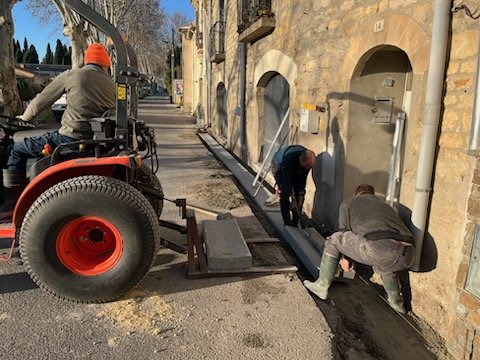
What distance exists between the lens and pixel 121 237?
2906 mm

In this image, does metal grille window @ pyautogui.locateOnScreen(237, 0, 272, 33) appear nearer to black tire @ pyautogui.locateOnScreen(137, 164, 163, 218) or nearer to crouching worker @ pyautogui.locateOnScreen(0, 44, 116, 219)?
black tire @ pyautogui.locateOnScreen(137, 164, 163, 218)

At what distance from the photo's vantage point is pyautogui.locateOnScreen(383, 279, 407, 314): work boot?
12.1ft

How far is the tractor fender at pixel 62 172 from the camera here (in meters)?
2.97

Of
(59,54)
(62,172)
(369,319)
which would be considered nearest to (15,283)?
(62,172)

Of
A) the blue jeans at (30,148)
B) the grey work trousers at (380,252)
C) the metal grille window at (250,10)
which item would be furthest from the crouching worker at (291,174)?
the metal grille window at (250,10)

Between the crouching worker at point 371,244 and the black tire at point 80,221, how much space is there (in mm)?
1655

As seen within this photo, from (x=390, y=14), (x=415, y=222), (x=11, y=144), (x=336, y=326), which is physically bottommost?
(x=336, y=326)

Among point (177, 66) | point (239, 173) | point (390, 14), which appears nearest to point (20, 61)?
point (177, 66)

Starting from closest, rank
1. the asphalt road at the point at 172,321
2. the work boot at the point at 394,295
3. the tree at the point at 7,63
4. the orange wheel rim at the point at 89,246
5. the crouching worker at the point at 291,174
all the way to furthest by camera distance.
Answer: the asphalt road at the point at 172,321 → the orange wheel rim at the point at 89,246 → the work boot at the point at 394,295 → the crouching worker at the point at 291,174 → the tree at the point at 7,63

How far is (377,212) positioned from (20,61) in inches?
2572

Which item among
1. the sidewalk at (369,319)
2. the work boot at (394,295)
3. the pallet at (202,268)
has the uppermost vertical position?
the pallet at (202,268)

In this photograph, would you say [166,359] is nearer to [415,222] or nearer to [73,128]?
[73,128]

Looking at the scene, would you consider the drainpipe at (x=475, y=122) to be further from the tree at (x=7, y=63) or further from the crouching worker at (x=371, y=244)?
the tree at (x=7, y=63)

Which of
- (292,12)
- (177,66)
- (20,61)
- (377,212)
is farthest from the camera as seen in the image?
(20,61)
